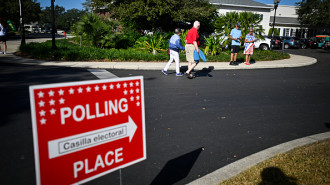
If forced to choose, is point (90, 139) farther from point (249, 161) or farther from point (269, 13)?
point (269, 13)

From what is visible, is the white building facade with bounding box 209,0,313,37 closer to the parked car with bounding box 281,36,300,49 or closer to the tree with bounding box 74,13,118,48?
the parked car with bounding box 281,36,300,49

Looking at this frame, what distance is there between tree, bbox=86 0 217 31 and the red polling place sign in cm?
1709

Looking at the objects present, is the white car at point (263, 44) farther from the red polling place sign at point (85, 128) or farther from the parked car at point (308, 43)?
the red polling place sign at point (85, 128)

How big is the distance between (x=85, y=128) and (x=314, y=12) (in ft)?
179

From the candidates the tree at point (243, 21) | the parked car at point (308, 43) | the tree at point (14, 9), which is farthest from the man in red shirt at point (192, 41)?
the tree at point (14, 9)

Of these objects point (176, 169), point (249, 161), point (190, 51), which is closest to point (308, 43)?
point (190, 51)

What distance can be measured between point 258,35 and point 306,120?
16.5 meters

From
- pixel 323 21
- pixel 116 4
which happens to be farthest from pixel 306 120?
pixel 323 21

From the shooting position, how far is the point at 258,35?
20.2 m

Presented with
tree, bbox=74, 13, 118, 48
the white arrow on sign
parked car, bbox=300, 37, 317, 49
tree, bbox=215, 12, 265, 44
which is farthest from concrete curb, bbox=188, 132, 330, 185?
parked car, bbox=300, 37, 317, 49

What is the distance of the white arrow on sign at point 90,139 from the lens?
1.66 metres

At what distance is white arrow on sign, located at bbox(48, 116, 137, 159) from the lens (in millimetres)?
1663

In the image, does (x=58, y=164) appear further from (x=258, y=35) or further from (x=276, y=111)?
(x=258, y=35)

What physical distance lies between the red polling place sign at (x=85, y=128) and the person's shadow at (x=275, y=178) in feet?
5.27
